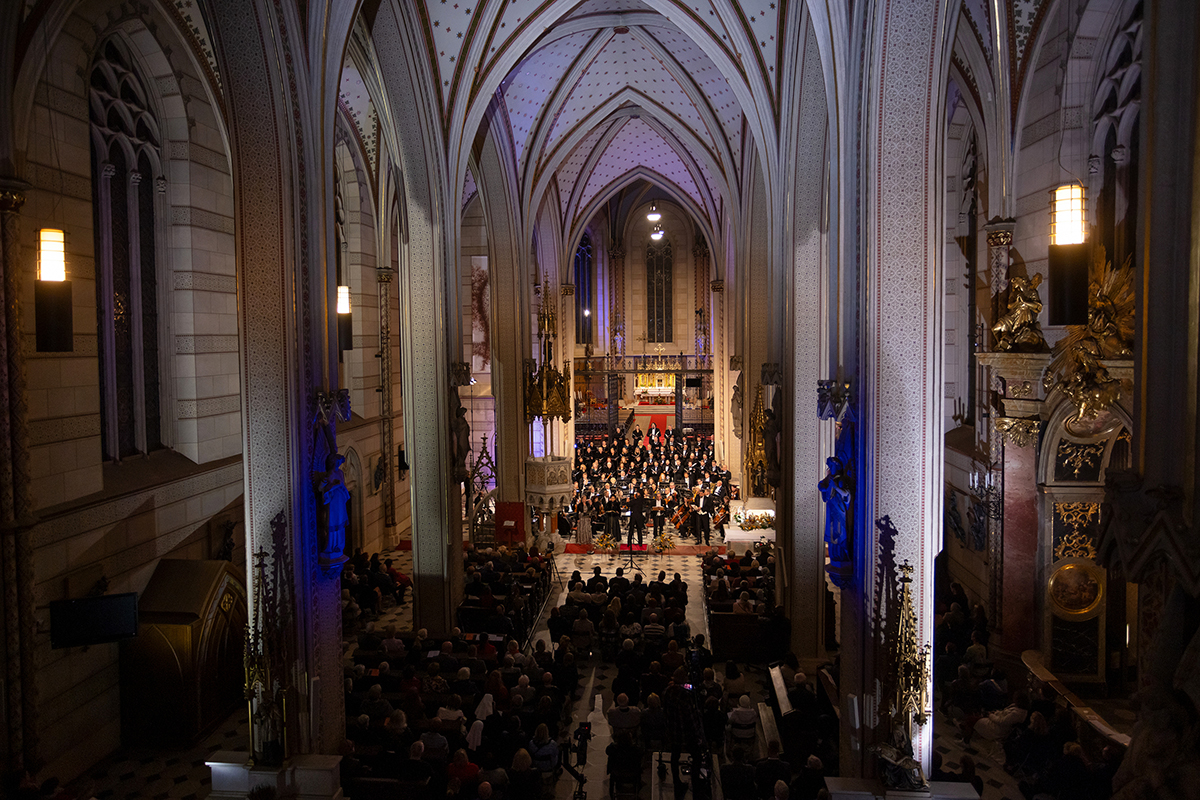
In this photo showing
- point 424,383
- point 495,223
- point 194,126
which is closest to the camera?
point 194,126

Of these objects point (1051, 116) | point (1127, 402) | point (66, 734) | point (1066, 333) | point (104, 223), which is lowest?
point (66, 734)

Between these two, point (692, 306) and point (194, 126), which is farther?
point (692, 306)

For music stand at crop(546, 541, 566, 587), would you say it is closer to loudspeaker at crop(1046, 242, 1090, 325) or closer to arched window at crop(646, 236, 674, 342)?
loudspeaker at crop(1046, 242, 1090, 325)

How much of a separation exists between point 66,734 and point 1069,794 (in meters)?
10.8

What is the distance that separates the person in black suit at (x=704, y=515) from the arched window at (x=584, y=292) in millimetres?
18224

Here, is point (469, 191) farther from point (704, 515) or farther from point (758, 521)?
point (758, 521)

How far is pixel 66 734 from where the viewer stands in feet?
31.1

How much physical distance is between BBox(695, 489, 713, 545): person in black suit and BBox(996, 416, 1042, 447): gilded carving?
1042 cm

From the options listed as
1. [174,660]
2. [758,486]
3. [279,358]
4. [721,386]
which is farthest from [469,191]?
[174,660]

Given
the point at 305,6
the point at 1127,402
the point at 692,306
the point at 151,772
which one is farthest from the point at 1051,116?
the point at 692,306

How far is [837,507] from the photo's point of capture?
8.73 meters

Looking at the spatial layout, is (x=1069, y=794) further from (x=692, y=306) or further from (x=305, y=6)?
(x=692, y=306)

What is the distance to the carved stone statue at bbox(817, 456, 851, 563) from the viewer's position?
8.55 metres

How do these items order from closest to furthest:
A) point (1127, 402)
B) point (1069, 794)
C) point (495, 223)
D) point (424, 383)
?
point (1069, 794), point (1127, 402), point (424, 383), point (495, 223)
